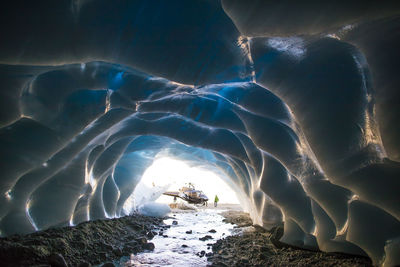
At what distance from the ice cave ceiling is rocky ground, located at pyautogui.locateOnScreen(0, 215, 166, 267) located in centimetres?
127

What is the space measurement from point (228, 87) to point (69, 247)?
239 inches

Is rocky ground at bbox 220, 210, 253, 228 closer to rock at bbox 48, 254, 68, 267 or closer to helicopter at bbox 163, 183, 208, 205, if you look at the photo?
helicopter at bbox 163, 183, 208, 205

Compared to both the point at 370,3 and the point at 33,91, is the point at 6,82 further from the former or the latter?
the point at 370,3

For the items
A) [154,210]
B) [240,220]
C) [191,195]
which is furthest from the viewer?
[191,195]

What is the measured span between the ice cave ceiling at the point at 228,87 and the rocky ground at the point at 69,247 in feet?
4.16

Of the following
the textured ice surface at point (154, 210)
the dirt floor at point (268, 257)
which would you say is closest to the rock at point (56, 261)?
the dirt floor at point (268, 257)

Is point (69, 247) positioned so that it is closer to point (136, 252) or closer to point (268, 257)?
point (136, 252)

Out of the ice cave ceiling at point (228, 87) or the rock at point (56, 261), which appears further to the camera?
the rock at point (56, 261)

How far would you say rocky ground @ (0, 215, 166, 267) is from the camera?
15.2 feet

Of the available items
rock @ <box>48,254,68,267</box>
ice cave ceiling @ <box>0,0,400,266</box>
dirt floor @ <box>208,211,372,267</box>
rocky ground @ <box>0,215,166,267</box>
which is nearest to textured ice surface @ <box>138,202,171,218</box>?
rocky ground @ <box>0,215,166,267</box>

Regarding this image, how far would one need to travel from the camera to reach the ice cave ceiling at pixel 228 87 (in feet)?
12.1

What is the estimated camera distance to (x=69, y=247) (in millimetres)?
6141

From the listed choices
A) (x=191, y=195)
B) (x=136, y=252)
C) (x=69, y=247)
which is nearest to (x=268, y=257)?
(x=136, y=252)

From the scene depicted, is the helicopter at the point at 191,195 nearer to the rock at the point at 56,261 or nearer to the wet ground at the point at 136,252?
the wet ground at the point at 136,252
